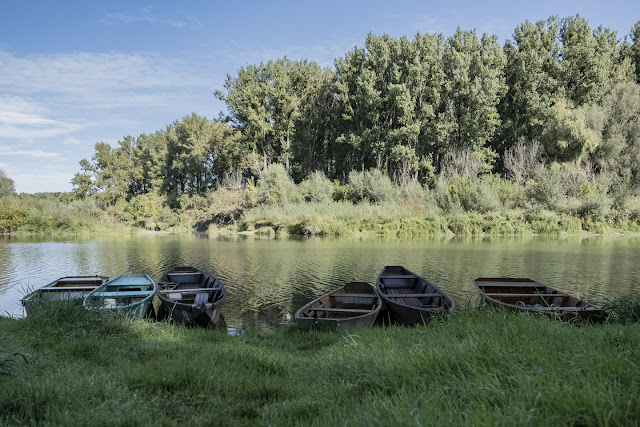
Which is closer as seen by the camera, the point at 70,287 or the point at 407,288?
the point at 70,287

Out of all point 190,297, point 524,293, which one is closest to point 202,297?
point 190,297

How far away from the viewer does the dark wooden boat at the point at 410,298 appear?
8602mm

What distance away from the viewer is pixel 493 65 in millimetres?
43875

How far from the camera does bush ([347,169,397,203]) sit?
39.9 m

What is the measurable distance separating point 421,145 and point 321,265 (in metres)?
31.0

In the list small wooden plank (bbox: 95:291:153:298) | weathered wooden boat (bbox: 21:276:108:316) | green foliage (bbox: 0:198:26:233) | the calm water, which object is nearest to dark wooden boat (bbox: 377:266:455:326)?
the calm water

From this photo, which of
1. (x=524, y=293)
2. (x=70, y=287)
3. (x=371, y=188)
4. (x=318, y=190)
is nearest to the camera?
(x=524, y=293)

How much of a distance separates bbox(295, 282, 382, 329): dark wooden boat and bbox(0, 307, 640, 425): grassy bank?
6.38 ft

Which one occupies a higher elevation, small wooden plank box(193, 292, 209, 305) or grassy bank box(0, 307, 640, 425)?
grassy bank box(0, 307, 640, 425)

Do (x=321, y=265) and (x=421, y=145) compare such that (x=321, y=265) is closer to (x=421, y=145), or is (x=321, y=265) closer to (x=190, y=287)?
(x=190, y=287)

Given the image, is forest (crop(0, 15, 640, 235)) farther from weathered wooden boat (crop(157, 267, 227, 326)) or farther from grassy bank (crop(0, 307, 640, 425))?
grassy bank (crop(0, 307, 640, 425))

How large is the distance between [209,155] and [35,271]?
1638 inches

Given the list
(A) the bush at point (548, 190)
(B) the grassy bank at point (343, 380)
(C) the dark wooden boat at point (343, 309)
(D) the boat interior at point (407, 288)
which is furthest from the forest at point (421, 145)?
(B) the grassy bank at point (343, 380)

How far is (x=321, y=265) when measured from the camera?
61.4 feet
